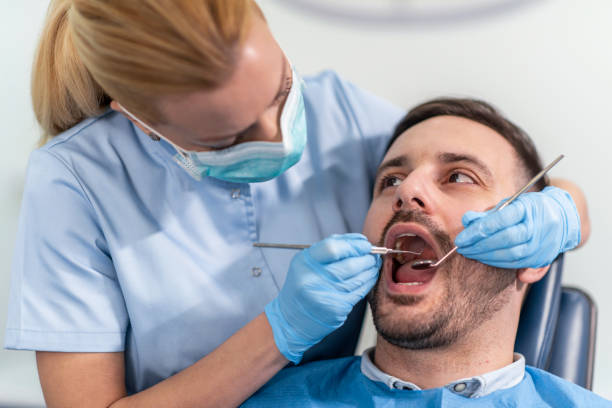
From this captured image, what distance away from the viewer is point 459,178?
135cm

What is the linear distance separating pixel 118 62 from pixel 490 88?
1.59 meters

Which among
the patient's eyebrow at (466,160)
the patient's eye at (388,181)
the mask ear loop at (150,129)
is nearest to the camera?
the mask ear loop at (150,129)

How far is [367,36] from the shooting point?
2234mm

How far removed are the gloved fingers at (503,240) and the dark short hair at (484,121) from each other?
0.32 m

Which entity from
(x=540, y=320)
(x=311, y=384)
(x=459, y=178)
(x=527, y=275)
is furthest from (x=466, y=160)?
(x=311, y=384)

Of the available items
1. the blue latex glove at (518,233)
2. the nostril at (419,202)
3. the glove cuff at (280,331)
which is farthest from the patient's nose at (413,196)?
the glove cuff at (280,331)

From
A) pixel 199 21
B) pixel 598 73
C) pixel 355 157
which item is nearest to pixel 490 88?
pixel 598 73

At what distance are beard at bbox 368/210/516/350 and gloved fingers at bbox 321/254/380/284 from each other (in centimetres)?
13

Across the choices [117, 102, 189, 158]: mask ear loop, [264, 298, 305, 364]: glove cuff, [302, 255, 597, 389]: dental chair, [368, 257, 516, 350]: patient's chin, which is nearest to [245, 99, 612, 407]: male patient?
[368, 257, 516, 350]: patient's chin

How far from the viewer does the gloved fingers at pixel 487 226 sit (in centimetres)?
114

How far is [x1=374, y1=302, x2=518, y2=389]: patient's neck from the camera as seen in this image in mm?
1266

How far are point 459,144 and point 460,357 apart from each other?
1.64ft

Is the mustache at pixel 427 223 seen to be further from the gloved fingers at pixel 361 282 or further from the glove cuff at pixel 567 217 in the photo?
the glove cuff at pixel 567 217

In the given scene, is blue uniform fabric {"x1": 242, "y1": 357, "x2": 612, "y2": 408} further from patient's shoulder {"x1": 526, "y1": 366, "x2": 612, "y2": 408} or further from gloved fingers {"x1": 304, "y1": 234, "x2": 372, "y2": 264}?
gloved fingers {"x1": 304, "y1": 234, "x2": 372, "y2": 264}
